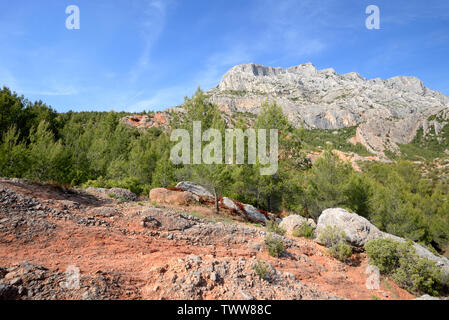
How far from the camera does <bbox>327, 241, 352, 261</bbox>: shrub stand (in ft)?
30.8

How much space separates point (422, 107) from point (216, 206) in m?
195

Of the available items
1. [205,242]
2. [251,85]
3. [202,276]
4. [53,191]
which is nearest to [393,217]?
[205,242]

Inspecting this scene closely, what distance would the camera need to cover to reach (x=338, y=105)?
134 metres

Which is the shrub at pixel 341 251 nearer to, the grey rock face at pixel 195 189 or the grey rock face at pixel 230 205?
the grey rock face at pixel 230 205

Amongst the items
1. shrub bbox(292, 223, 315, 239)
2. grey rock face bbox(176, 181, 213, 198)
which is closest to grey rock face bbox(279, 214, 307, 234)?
shrub bbox(292, 223, 315, 239)

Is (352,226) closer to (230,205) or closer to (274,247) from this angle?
(274,247)

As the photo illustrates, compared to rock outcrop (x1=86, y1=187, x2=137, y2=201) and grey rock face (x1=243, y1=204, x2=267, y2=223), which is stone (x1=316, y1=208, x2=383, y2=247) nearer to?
grey rock face (x1=243, y1=204, x2=267, y2=223)

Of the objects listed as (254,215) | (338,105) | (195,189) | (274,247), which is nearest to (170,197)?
(195,189)

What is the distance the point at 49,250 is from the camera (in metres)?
5.82

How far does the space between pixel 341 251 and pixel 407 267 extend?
2.22m

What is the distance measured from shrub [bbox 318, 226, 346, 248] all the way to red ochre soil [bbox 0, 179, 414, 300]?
17.8 inches

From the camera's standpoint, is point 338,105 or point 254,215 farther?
point 338,105

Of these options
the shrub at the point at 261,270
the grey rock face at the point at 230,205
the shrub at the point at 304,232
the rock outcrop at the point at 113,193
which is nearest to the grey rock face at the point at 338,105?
the grey rock face at the point at 230,205

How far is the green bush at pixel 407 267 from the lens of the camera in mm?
7675
